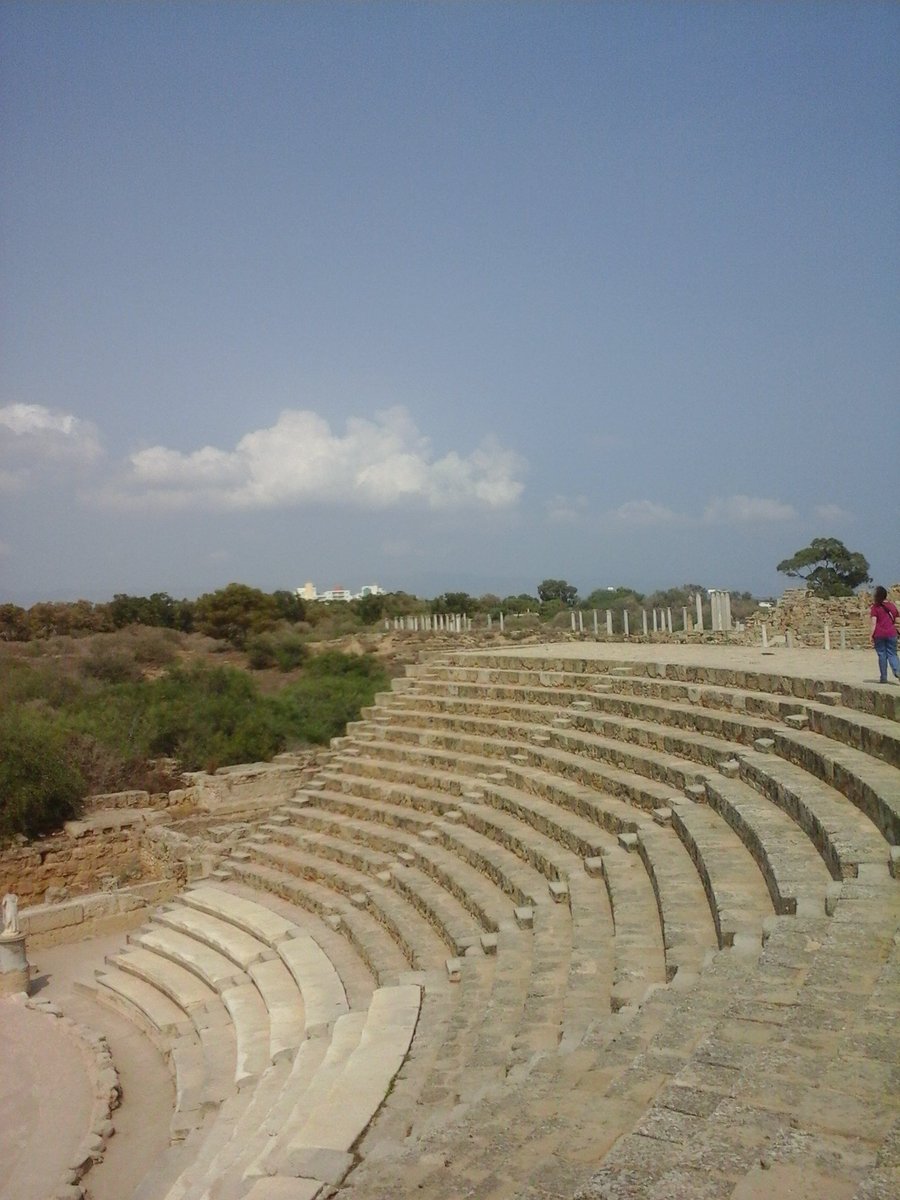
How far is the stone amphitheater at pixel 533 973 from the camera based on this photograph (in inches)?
116

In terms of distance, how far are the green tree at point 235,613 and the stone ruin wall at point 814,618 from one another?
2254cm

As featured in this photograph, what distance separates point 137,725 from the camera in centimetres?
1894

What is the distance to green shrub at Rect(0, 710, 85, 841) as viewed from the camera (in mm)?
14742

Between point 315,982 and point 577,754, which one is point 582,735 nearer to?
point 577,754

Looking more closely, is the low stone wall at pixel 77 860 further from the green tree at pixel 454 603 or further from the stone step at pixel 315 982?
the green tree at pixel 454 603

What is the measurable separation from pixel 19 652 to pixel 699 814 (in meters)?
29.9

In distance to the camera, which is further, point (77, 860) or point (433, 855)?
point (77, 860)

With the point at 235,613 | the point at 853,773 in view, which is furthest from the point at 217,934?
the point at 235,613

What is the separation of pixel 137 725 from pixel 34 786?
159 inches

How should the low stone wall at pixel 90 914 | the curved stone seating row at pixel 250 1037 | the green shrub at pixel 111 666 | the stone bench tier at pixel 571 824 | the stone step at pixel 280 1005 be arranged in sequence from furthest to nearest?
the green shrub at pixel 111 666, the low stone wall at pixel 90 914, the stone step at pixel 280 1005, the stone bench tier at pixel 571 824, the curved stone seating row at pixel 250 1037

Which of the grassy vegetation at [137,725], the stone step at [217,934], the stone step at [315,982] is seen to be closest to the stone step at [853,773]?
the stone step at [315,982]

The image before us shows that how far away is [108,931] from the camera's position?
1262cm

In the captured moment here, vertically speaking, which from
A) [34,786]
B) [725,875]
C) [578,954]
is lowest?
[34,786]

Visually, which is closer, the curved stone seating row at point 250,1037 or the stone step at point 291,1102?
the stone step at point 291,1102
